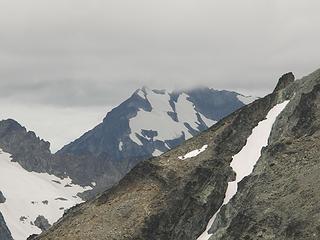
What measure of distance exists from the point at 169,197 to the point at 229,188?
653cm

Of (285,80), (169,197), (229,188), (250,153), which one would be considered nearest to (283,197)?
(229,188)

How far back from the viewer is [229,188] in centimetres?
A: 6431

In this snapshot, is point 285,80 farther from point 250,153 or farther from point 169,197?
point 169,197

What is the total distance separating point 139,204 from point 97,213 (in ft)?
15.4

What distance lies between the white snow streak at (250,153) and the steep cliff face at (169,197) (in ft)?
1.97

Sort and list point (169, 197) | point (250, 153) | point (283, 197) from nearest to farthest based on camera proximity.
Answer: point (283, 197) < point (169, 197) < point (250, 153)

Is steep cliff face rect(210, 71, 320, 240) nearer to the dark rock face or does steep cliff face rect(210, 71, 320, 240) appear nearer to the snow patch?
the snow patch

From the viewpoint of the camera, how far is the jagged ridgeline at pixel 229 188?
4250 centimetres

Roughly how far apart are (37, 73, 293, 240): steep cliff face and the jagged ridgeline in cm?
11

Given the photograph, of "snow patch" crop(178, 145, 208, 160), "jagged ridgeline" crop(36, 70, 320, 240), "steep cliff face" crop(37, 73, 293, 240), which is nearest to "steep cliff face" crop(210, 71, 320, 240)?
"jagged ridgeline" crop(36, 70, 320, 240)

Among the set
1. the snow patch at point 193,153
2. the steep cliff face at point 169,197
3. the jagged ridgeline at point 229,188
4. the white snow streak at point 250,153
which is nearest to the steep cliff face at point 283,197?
the jagged ridgeline at point 229,188

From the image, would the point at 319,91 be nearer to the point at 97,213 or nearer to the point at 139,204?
the point at 139,204

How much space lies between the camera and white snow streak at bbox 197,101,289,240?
210 ft

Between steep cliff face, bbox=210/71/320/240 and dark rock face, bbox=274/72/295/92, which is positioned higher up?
dark rock face, bbox=274/72/295/92
